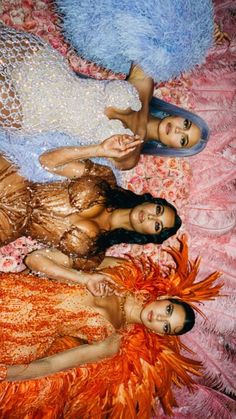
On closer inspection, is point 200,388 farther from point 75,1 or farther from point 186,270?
point 75,1

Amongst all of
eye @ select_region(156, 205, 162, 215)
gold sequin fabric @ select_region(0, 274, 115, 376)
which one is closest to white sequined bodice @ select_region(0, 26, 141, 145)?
eye @ select_region(156, 205, 162, 215)

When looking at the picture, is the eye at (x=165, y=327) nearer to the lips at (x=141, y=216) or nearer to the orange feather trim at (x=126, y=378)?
the orange feather trim at (x=126, y=378)

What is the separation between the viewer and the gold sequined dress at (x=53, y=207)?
6.17ft

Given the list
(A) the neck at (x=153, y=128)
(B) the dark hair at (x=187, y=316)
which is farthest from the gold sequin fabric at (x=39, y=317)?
(A) the neck at (x=153, y=128)

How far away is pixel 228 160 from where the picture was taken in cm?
253

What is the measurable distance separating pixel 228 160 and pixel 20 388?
1.49 m

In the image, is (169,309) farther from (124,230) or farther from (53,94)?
(53,94)

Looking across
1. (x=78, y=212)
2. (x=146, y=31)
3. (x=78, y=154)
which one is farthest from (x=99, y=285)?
(x=146, y=31)

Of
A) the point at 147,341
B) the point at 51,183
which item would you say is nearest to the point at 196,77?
the point at 51,183

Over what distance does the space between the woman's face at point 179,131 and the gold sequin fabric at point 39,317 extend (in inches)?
29.1

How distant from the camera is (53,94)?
1.84 metres

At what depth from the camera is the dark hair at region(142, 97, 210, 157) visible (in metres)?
2.14

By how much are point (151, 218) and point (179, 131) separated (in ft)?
1.39

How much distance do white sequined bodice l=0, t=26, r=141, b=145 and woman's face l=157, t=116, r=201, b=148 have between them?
177 mm
